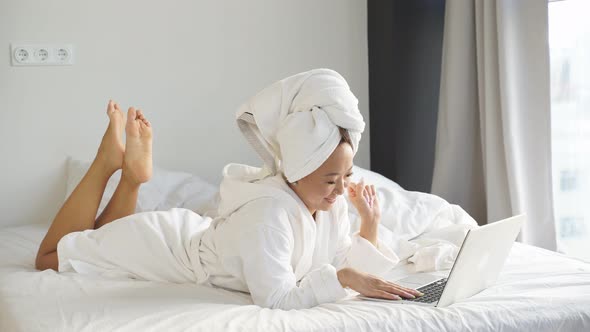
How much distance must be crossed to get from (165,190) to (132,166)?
70 centimetres

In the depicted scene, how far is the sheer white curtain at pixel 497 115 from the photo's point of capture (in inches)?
115

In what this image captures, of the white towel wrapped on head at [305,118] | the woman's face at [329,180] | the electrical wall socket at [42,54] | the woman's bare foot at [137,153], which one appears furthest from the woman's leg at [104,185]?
the electrical wall socket at [42,54]

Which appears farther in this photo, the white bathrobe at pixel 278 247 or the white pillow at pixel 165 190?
the white pillow at pixel 165 190

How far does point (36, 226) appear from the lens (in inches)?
125

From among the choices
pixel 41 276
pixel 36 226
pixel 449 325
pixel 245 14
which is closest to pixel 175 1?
pixel 245 14

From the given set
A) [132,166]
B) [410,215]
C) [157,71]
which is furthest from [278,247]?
[157,71]

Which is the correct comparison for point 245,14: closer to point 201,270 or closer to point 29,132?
point 29,132

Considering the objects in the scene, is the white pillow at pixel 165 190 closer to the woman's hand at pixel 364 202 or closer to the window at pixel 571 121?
the woman's hand at pixel 364 202

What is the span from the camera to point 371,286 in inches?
70.0

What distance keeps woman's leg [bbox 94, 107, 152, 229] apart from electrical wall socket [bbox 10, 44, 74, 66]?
0.92 metres

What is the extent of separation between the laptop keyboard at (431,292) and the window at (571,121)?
45.8 inches

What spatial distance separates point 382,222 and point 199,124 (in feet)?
3.95

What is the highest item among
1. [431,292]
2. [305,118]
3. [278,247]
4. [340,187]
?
[305,118]

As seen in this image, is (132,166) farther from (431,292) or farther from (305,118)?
(431,292)
